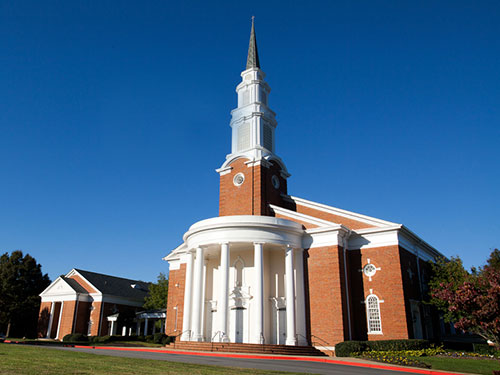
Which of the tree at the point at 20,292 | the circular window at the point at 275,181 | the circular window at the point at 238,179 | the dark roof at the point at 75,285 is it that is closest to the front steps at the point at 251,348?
the circular window at the point at 238,179

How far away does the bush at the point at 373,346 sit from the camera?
942 inches

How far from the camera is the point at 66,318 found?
5006 centimetres

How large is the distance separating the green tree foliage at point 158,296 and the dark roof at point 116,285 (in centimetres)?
329

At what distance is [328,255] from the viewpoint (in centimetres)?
2859

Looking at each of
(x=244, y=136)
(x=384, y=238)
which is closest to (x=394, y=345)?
(x=384, y=238)

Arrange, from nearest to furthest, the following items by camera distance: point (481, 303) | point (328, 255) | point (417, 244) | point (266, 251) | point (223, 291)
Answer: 1. point (481, 303)
2. point (223, 291)
3. point (328, 255)
4. point (266, 251)
5. point (417, 244)

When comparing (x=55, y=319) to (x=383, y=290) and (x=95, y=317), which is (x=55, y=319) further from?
(x=383, y=290)

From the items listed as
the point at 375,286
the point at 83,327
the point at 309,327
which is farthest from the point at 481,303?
the point at 83,327

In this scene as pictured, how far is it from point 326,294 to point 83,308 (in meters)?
35.6

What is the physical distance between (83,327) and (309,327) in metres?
33.9

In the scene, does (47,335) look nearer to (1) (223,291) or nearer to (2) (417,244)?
(1) (223,291)

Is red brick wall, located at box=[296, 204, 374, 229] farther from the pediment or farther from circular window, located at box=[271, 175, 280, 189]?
the pediment

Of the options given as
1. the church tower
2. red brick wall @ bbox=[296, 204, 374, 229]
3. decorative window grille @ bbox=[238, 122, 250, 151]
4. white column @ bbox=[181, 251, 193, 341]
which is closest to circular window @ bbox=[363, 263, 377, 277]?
red brick wall @ bbox=[296, 204, 374, 229]

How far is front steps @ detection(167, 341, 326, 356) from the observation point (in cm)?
2334
